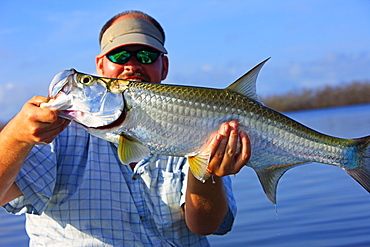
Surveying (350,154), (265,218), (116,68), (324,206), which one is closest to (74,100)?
(116,68)

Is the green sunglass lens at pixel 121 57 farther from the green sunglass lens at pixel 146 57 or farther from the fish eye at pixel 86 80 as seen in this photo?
the fish eye at pixel 86 80

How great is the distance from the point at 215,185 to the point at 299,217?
3.85 metres

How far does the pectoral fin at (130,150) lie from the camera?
319 centimetres

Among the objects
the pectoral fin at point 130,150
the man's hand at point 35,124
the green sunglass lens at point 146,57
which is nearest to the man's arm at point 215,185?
the pectoral fin at point 130,150

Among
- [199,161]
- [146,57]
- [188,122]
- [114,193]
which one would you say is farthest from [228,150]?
[146,57]

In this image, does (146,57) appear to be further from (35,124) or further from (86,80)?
(35,124)

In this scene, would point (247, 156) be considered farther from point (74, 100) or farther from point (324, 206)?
point (324, 206)

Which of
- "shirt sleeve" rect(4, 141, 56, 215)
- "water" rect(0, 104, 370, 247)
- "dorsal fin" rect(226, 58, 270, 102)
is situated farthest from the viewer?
"water" rect(0, 104, 370, 247)

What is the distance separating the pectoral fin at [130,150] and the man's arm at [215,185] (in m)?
0.47

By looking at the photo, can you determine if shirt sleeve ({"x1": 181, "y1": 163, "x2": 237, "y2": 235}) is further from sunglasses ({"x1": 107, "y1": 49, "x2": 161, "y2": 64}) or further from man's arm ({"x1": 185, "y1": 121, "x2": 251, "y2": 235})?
sunglasses ({"x1": 107, "y1": 49, "x2": 161, "y2": 64})

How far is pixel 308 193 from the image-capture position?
9.16 metres

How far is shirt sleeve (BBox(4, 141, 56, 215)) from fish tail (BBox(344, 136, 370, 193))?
228 centimetres

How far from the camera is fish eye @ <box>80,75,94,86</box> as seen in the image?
3114 mm

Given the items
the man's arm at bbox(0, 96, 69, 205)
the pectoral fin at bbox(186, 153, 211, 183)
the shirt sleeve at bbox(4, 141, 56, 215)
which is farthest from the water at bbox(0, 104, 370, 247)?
the man's arm at bbox(0, 96, 69, 205)
